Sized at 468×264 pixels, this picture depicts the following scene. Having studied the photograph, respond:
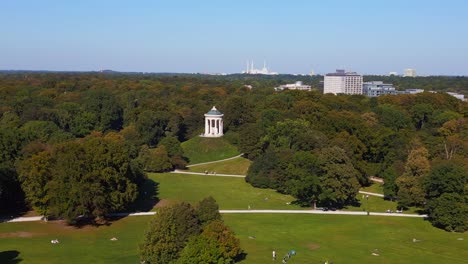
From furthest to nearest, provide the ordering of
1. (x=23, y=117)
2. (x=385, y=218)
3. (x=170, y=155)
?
(x=23, y=117) < (x=170, y=155) < (x=385, y=218)

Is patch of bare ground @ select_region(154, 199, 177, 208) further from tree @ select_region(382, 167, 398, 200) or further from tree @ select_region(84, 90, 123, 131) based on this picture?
tree @ select_region(84, 90, 123, 131)

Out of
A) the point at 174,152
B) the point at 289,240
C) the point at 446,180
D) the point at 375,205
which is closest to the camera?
the point at 289,240

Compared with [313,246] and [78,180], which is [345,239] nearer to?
[313,246]

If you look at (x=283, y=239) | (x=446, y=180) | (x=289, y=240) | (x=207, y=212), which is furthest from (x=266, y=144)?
(x=207, y=212)

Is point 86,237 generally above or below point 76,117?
below

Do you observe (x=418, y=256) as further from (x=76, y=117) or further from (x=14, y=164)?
(x=76, y=117)

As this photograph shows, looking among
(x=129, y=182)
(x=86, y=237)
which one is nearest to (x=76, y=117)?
(x=129, y=182)

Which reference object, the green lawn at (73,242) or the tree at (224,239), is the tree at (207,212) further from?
the green lawn at (73,242)

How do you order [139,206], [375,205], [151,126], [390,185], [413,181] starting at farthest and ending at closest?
1. [151,126]
2. [390,185]
3. [375,205]
4. [413,181]
5. [139,206]
